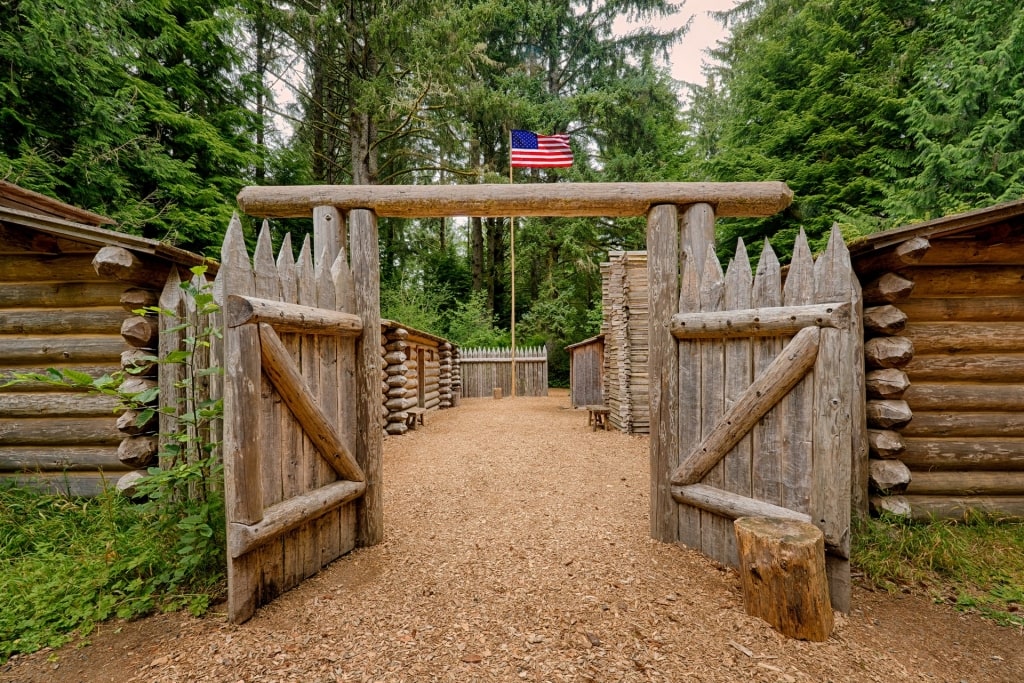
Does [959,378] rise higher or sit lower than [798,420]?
higher

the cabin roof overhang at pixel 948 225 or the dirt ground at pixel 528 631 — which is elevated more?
the cabin roof overhang at pixel 948 225

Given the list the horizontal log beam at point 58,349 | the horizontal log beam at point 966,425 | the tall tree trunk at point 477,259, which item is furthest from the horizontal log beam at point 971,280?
the tall tree trunk at point 477,259

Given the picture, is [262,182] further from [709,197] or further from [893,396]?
[893,396]

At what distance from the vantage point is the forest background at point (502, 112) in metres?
7.97

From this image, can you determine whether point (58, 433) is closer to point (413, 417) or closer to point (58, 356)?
point (58, 356)

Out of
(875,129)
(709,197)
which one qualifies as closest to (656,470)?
(709,197)

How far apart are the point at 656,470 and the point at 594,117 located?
2049 cm

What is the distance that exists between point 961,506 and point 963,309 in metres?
1.79

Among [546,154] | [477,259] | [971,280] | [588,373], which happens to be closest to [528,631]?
[971,280]

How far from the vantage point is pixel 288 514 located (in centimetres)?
255

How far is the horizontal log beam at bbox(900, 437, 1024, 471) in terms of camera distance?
11.6 feet

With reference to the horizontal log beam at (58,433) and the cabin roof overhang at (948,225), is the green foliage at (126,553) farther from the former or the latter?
the cabin roof overhang at (948,225)

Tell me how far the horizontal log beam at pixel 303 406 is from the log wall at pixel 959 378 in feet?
14.9

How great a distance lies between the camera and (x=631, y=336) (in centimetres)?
846
